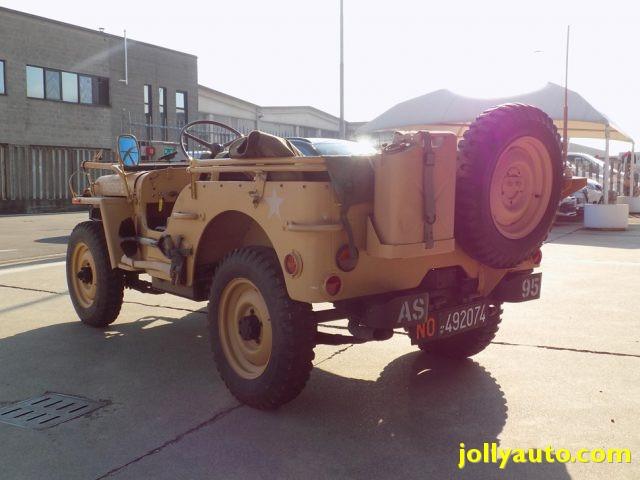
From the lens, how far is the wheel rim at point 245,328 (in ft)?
12.5

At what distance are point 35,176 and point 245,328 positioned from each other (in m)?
23.6

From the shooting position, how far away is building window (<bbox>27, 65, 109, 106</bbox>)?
2473cm

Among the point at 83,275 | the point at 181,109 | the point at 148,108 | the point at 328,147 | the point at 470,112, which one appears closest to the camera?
the point at 328,147

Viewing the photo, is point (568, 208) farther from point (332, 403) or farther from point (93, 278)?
point (332, 403)

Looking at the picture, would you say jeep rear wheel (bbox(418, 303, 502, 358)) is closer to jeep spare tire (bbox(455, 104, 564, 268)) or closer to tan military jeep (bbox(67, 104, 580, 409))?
tan military jeep (bbox(67, 104, 580, 409))

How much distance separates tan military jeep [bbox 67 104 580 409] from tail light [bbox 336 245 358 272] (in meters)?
0.01

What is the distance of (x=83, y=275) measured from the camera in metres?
5.74

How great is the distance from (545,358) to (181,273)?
8.87 feet

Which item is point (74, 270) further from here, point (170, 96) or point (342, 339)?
point (170, 96)

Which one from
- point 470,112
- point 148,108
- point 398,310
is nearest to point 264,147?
point 398,310

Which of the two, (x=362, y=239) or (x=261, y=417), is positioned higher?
(x=362, y=239)

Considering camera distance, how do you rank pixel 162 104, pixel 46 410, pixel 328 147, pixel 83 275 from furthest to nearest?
pixel 162 104 → pixel 83 275 → pixel 328 147 → pixel 46 410

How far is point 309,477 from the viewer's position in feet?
9.64

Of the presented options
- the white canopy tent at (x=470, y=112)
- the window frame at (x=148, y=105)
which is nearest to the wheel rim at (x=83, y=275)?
the white canopy tent at (x=470, y=112)
